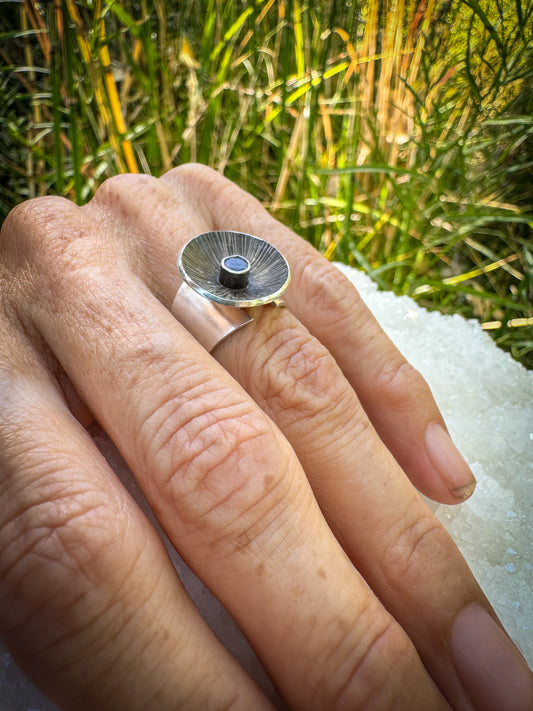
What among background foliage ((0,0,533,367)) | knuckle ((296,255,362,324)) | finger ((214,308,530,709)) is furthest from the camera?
background foliage ((0,0,533,367))

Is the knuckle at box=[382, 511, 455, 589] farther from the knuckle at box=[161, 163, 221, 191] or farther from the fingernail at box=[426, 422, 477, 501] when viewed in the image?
the knuckle at box=[161, 163, 221, 191]

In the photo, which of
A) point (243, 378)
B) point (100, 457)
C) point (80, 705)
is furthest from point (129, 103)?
point (80, 705)

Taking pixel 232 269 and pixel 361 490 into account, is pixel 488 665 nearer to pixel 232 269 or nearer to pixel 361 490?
→ pixel 361 490

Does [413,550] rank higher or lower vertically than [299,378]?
lower

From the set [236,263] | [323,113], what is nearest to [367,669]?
[236,263]

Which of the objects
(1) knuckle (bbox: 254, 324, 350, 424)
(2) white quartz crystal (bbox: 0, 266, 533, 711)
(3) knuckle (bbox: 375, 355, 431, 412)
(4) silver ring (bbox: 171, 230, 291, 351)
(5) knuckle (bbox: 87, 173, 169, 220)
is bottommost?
(2) white quartz crystal (bbox: 0, 266, 533, 711)

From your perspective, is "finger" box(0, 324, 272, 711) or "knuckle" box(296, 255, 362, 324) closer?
"finger" box(0, 324, 272, 711)

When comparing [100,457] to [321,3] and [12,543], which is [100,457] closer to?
[12,543]

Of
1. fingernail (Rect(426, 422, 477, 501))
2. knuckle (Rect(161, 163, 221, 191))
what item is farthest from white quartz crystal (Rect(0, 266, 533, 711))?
knuckle (Rect(161, 163, 221, 191))
